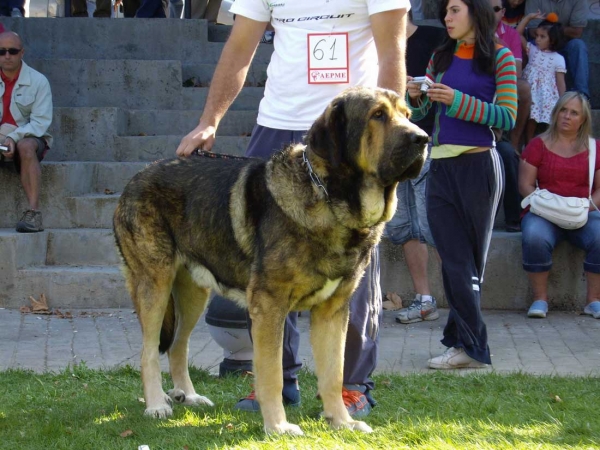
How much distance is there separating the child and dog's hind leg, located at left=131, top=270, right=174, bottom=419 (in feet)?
20.2

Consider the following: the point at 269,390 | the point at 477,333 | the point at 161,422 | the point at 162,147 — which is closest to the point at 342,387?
the point at 269,390

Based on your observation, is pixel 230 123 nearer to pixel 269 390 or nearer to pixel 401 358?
pixel 401 358

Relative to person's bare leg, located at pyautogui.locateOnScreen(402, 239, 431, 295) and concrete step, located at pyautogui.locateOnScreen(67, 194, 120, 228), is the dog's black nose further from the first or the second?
concrete step, located at pyautogui.locateOnScreen(67, 194, 120, 228)

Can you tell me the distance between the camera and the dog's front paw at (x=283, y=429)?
458 centimetres

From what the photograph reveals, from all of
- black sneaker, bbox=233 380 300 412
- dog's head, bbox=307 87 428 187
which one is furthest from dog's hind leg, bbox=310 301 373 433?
dog's head, bbox=307 87 428 187

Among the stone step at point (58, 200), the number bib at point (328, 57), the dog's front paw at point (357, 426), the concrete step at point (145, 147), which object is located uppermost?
the number bib at point (328, 57)

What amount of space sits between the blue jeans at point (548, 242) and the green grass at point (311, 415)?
2.10 m

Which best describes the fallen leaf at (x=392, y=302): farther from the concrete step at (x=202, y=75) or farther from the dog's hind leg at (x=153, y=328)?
the concrete step at (x=202, y=75)

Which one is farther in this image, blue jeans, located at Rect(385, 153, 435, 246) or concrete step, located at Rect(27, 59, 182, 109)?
concrete step, located at Rect(27, 59, 182, 109)

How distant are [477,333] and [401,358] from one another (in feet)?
2.21

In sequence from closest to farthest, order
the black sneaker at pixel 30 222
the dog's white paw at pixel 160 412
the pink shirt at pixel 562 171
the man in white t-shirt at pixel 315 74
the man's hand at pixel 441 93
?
the man in white t-shirt at pixel 315 74 → the dog's white paw at pixel 160 412 → the man's hand at pixel 441 93 → the pink shirt at pixel 562 171 → the black sneaker at pixel 30 222

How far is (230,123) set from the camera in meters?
10.8

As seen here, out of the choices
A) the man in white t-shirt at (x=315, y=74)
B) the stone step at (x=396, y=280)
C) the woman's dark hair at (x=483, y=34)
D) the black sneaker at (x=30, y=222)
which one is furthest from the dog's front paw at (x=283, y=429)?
the black sneaker at (x=30, y=222)

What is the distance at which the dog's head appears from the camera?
4227mm
